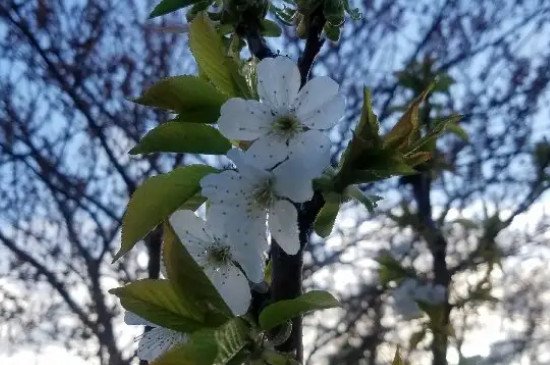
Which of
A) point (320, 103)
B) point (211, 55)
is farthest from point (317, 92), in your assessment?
point (211, 55)

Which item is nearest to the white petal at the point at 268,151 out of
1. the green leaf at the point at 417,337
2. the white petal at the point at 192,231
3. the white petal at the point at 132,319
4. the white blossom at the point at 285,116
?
the white blossom at the point at 285,116

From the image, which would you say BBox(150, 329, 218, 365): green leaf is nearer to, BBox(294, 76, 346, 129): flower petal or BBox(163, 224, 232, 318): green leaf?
BBox(163, 224, 232, 318): green leaf

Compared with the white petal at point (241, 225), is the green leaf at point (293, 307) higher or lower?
lower

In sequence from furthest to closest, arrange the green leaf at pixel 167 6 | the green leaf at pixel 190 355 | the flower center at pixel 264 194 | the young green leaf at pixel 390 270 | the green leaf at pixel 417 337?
the young green leaf at pixel 390 270 < the green leaf at pixel 417 337 < the green leaf at pixel 167 6 < the flower center at pixel 264 194 < the green leaf at pixel 190 355

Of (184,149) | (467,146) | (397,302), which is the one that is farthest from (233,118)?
(467,146)

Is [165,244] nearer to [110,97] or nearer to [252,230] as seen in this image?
[252,230]

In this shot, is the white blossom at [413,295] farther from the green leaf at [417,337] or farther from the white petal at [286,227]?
the white petal at [286,227]

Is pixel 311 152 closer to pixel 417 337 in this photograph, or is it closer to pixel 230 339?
pixel 230 339
